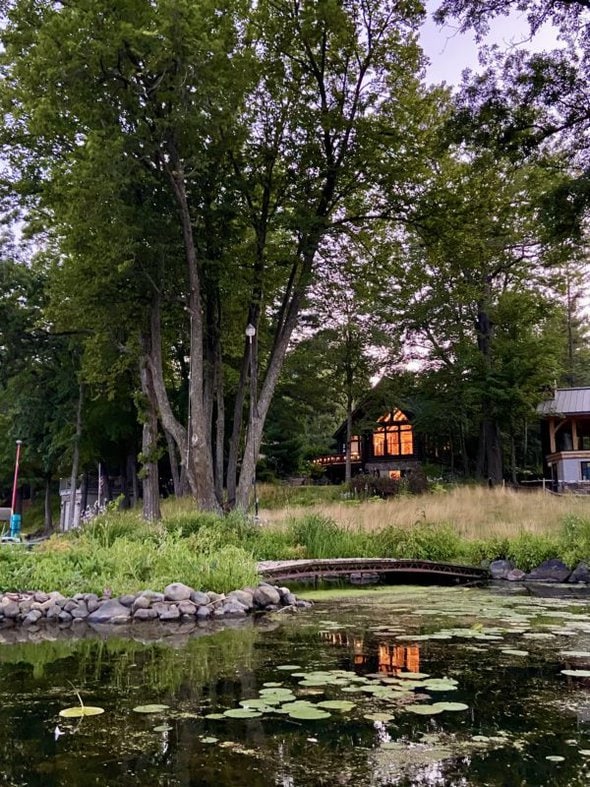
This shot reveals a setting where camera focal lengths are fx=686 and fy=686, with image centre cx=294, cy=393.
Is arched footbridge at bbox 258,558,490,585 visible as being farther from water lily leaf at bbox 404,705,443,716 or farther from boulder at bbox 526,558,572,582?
water lily leaf at bbox 404,705,443,716

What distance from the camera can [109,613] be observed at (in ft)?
24.7

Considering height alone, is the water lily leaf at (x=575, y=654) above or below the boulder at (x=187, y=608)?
above

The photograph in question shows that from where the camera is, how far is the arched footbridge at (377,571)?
10.7m

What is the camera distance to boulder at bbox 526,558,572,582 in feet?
37.6

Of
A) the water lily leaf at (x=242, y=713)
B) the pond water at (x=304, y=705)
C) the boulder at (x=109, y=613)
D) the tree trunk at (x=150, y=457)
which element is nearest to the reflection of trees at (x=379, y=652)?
the pond water at (x=304, y=705)

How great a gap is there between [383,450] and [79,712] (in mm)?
35657

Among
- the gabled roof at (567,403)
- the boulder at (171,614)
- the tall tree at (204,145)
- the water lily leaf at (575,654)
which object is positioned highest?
the tall tree at (204,145)

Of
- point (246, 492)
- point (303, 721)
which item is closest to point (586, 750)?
point (303, 721)

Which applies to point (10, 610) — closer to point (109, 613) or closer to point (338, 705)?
point (109, 613)

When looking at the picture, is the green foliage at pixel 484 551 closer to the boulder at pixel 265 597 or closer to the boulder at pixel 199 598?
the boulder at pixel 265 597

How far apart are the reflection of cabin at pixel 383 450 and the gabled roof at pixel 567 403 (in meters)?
8.19

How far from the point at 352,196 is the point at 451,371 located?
11.8m

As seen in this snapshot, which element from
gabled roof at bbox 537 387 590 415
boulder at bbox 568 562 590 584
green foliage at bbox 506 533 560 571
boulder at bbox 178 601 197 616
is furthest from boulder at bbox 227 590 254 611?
gabled roof at bbox 537 387 590 415

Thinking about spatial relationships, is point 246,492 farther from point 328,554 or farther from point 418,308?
point 418,308
